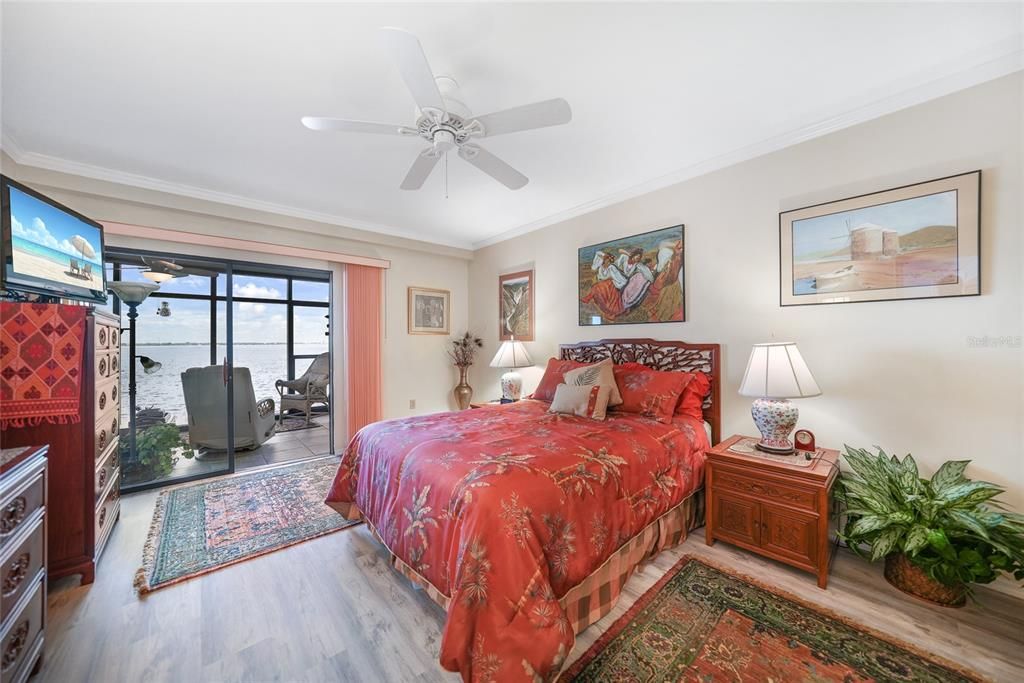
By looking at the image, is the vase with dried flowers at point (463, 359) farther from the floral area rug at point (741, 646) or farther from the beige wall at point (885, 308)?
the floral area rug at point (741, 646)

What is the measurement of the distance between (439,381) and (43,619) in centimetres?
372

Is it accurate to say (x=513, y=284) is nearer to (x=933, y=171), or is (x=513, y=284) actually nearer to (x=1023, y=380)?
(x=933, y=171)

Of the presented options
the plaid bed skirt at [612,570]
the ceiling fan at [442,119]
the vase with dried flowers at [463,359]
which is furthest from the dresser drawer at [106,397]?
the vase with dried flowers at [463,359]

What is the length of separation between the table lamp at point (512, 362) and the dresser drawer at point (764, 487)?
7.04 ft

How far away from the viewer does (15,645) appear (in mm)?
1229

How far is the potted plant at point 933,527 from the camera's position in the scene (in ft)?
5.30

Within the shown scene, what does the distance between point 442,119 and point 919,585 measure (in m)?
3.22

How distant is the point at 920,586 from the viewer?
1.82 metres

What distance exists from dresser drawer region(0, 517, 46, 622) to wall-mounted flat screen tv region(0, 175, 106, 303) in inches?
45.4

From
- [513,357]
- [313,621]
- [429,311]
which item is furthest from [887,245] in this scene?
[429,311]

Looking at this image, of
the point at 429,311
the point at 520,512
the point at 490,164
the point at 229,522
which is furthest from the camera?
the point at 429,311

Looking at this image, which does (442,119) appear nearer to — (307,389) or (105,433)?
(105,433)

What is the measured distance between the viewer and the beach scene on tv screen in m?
1.76

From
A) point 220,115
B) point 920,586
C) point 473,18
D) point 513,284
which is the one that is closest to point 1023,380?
point 920,586
